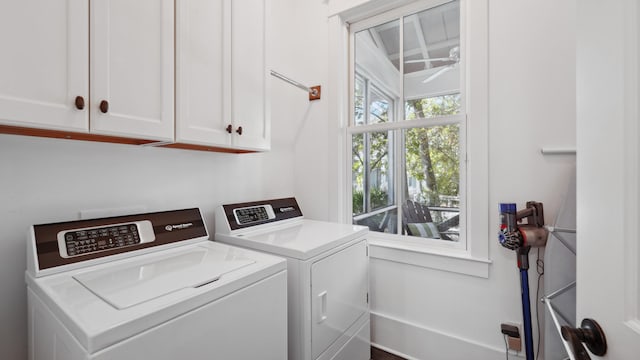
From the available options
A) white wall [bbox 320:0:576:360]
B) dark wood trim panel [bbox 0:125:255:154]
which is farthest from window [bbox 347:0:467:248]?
dark wood trim panel [bbox 0:125:255:154]

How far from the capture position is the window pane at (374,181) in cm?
205

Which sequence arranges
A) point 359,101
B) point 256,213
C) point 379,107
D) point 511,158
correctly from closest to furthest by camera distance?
1. point 511,158
2. point 256,213
3. point 379,107
4. point 359,101

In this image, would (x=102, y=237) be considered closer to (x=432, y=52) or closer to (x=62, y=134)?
(x=62, y=134)

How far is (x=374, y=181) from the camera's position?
2.13 m

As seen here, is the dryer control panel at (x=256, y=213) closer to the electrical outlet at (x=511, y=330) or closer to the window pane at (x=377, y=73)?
the window pane at (x=377, y=73)

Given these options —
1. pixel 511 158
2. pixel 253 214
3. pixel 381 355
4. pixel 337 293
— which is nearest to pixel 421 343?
pixel 381 355

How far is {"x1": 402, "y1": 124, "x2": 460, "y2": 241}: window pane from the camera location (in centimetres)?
178

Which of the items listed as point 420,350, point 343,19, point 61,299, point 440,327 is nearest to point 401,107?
point 343,19

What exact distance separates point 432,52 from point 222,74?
143 cm

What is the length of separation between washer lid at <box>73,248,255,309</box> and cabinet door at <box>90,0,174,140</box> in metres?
0.53

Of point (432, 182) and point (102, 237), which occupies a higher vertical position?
point (432, 182)

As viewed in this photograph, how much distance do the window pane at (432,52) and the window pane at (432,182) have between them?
294mm

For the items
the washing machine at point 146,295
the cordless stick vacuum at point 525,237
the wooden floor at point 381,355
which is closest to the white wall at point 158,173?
the washing machine at point 146,295

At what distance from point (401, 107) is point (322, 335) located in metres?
1.58
